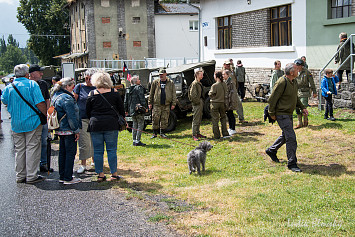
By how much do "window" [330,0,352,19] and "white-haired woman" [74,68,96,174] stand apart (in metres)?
9.49

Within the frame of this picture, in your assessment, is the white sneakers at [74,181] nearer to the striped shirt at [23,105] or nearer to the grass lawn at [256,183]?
the grass lawn at [256,183]

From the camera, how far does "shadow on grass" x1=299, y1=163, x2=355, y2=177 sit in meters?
7.09

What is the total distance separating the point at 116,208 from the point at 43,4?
6465 centimetres

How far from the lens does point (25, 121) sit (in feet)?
24.6

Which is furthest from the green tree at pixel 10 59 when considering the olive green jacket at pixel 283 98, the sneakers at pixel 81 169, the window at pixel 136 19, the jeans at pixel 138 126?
the olive green jacket at pixel 283 98

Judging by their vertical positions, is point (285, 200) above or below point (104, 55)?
below

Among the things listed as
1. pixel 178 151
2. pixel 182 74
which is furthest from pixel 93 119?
pixel 182 74

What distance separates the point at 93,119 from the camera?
278 inches

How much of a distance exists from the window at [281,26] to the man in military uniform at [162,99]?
6.97 meters

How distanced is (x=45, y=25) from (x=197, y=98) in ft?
194

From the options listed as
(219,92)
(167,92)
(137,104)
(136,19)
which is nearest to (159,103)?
(167,92)

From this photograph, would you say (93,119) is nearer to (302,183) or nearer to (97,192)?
(97,192)

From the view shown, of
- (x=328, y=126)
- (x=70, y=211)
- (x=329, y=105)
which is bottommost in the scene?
(x=70, y=211)

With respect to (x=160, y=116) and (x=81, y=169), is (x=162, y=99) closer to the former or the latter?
(x=160, y=116)
